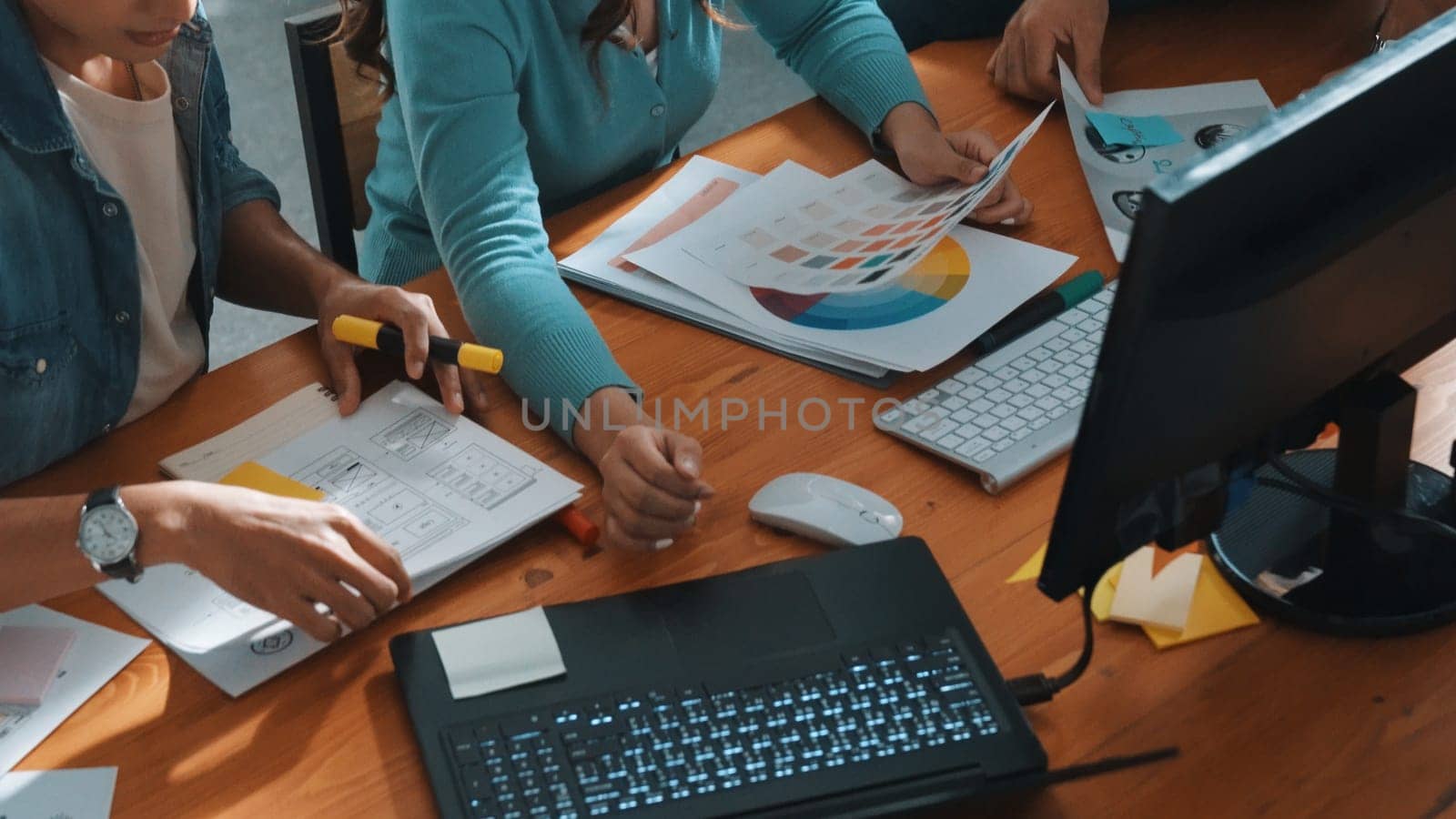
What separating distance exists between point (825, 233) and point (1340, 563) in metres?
0.53

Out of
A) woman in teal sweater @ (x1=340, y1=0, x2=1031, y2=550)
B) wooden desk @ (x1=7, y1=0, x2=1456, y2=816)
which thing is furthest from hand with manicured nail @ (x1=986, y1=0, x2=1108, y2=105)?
wooden desk @ (x1=7, y1=0, x2=1456, y2=816)

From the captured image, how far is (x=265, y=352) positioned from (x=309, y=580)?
1.23 ft

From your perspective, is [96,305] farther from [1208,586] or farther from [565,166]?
[1208,586]

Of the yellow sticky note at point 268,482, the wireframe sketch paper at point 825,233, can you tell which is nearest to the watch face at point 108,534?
the yellow sticky note at point 268,482

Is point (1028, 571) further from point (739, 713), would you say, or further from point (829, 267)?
point (829, 267)

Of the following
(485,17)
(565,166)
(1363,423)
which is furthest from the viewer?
(565,166)

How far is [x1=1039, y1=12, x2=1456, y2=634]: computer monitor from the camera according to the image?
692 millimetres

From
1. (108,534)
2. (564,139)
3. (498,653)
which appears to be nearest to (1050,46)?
(564,139)

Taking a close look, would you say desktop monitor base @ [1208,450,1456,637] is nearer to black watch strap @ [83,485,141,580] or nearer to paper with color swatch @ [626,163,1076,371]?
paper with color swatch @ [626,163,1076,371]

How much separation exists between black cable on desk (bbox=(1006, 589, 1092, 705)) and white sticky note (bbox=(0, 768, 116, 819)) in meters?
0.54

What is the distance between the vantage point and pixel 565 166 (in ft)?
4.78

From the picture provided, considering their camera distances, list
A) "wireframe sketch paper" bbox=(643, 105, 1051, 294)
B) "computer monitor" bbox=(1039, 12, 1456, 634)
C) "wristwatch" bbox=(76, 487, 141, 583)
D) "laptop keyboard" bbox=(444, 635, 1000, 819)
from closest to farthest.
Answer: "computer monitor" bbox=(1039, 12, 1456, 634)
"laptop keyboard" bbox=(444, 635, 1000, 819)
"wristwatch" bbox=(76, 487, 141, 583)
"wireframe sketch paper" bbox=(643, 105, 1051, 294)

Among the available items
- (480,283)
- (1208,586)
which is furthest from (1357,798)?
(480,283)

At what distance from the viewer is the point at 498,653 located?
0.89 metres
